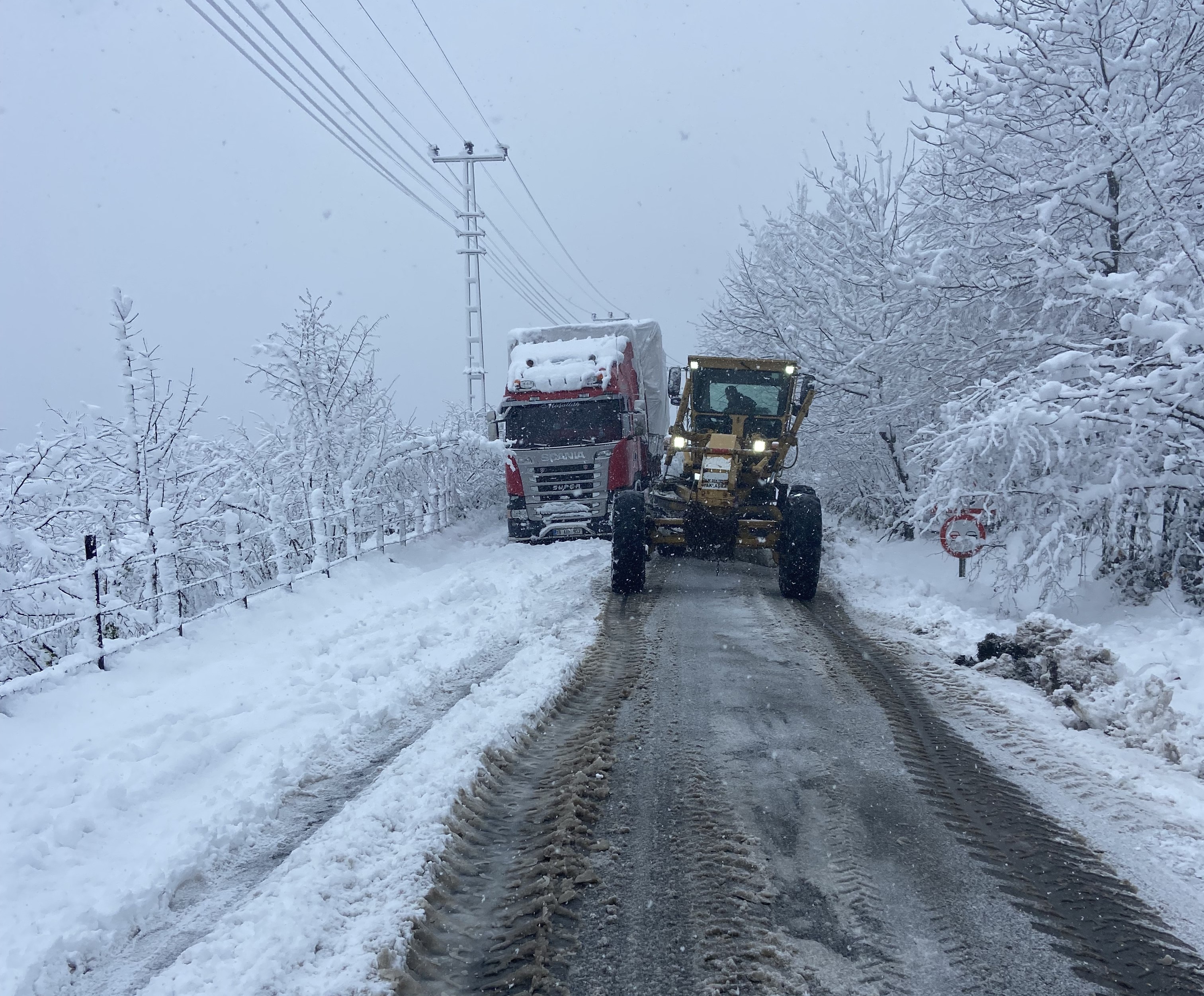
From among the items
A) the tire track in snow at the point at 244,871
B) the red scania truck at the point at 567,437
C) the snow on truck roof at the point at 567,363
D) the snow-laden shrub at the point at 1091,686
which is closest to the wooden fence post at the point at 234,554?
the tire track in snow at the point at 244,871

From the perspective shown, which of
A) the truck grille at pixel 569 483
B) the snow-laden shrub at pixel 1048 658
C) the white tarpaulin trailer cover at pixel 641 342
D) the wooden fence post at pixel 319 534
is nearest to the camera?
the snow-laden shrub at pixel 1048 658

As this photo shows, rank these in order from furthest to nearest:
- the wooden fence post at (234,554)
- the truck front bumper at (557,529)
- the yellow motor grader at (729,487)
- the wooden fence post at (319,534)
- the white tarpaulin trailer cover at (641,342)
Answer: the white tarpaulin trailer cover at (641,342)
the truck front bumper at (557,529)
the wooden fence post at (319,534)
the yellow motor grader at (729,487)
the wooden fence post at (234,554)

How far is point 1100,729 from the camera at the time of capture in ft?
17.6

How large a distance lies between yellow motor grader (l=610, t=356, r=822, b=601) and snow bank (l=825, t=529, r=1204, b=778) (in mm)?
1252

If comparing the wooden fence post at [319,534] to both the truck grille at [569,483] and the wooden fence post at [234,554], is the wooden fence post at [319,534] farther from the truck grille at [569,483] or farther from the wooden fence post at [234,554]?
the truck grille at [569,483]

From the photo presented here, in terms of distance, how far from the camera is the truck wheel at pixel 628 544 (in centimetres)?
998

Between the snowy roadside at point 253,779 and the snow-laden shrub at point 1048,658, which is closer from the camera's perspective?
the snowy roadside at point 253,779

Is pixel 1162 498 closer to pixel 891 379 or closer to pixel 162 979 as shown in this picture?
pixel 891 379

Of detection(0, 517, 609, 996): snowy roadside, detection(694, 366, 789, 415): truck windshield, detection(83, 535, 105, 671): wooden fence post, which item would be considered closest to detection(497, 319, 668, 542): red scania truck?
detection(694, 366, 789, 415): truck windshield

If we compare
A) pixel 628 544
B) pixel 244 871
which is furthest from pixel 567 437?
pixel 244 871

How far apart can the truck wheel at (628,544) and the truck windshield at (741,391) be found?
243 centimetres

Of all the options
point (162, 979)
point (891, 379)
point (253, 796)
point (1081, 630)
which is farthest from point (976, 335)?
point (162, 979)

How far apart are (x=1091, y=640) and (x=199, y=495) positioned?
995 cm

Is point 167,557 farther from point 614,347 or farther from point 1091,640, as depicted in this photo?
point 614,347
